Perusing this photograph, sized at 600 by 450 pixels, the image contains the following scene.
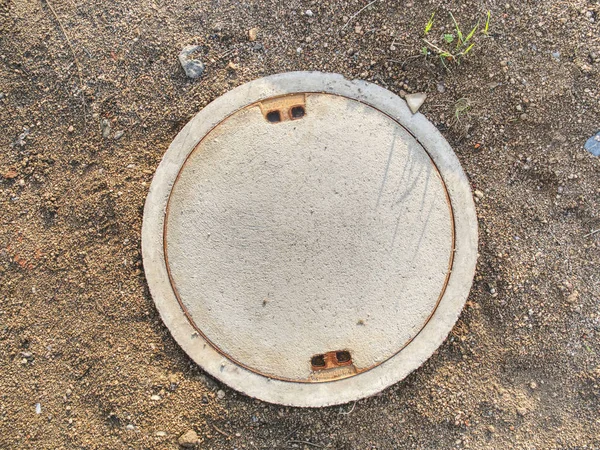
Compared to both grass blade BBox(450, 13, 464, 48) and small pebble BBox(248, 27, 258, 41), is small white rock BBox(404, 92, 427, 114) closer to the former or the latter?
grass blade BBox(450, 13, 464, 48)

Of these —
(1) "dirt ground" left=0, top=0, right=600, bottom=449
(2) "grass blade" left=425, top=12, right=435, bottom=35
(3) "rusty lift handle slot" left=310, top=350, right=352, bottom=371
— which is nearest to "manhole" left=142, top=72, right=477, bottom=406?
(3) "rusty lift handle slot" left=310, top=350, right=352, bottom=371

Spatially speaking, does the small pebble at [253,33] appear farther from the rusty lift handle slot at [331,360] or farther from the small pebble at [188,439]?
the small pebble at [188,439]

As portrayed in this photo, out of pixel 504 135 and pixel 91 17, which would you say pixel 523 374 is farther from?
pixel 91 17

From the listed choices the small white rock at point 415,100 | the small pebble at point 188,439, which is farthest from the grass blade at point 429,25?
the small pebble at point 188,439

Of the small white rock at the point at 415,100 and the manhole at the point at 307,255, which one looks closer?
the manhole at the point at 307,255

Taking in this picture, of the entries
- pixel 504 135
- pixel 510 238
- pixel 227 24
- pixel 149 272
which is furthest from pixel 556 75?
pixel 149 272
